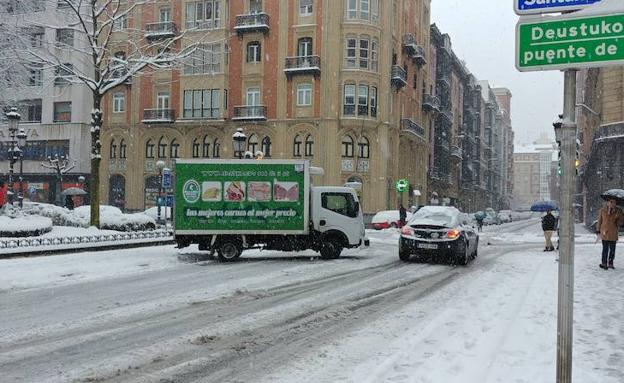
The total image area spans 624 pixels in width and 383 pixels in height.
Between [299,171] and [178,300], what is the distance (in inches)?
285

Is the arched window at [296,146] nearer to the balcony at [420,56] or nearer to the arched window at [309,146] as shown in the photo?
the arched window at [309,146]

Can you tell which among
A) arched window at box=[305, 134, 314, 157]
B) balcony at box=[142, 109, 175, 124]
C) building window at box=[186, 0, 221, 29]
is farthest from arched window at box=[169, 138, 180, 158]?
arched window at box=[305, 134, 314, 157]

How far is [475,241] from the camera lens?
1778cm

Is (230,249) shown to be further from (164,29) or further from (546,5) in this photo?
(164,29)

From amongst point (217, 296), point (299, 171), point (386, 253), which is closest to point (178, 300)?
point (217, 296)

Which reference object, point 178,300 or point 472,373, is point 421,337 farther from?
point 178,300

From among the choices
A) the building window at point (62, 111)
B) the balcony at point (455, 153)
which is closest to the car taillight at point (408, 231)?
the building window at point (62, 111)

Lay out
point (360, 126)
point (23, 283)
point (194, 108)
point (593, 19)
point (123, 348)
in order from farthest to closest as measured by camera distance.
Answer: point (194, 108) < point (360, 126) < point (23, 283) < point (123, 348) < point (593, 19)

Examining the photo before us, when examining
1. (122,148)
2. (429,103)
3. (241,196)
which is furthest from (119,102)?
(241,196)

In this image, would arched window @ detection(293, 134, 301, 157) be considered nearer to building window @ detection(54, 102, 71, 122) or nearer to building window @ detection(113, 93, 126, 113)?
building window @ detection(113, 93, 126, 113)

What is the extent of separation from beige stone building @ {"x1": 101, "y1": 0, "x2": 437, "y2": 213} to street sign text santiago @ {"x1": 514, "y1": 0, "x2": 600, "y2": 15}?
38480 mm

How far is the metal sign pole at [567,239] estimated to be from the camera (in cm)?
381

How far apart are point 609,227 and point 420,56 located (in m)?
40.7

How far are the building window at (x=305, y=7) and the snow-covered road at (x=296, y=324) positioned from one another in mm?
33304
